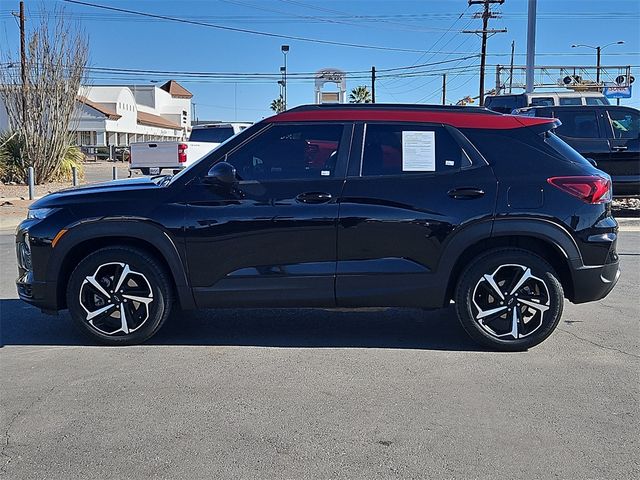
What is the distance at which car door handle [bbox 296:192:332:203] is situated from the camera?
16.3 feet

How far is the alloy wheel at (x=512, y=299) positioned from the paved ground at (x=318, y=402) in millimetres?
247

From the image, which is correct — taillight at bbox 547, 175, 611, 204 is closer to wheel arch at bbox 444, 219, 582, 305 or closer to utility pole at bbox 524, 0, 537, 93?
wheel arch at bbox 444, 219, 582, 305

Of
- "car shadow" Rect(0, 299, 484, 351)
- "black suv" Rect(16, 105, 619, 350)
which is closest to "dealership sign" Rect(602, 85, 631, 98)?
"car shadow" Rect(0, 299, 484, 351)

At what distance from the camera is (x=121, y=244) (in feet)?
16.8

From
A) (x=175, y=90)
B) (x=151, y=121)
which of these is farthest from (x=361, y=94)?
(x=175, y=90)

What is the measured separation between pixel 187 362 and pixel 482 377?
216 centimetres

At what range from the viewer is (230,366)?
4.77 meters

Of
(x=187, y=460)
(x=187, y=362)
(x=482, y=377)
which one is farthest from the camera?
(x=187, y=362)

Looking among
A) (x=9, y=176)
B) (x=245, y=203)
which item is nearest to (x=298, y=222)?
(x=245, y=203)

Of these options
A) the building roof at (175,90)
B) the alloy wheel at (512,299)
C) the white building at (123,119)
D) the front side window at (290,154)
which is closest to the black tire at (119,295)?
the front side window at (290,154)

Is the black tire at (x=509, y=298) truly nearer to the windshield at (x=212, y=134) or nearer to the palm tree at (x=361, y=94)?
the windshield at (x=212, y=134)

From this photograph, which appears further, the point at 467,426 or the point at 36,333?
the point at 36,333

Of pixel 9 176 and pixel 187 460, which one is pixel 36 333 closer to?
pixel 187 460

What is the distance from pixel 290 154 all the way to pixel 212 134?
1513cm
